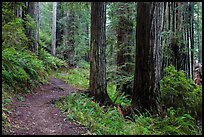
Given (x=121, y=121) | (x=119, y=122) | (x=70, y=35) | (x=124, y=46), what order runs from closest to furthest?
(x=119, y=122), (x=121, y=121), (x=124, y=46), (x=70, y=35)

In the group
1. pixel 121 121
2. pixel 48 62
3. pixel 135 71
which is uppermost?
pixel 135 71

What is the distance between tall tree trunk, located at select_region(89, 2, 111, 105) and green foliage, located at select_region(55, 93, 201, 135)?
2.15ft

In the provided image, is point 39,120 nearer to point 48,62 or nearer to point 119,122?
point 119,122

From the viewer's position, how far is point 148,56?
7105 millimetres

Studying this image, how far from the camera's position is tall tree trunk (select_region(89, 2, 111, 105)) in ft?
26.8

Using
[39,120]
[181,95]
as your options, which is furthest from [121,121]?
[181,95]

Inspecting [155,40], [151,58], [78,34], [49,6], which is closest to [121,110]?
[151,58]

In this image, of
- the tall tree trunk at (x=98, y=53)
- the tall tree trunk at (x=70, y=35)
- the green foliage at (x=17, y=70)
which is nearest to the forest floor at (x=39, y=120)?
the green foliage at (x=17, y=70)

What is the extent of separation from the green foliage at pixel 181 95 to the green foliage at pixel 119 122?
1.58 feet

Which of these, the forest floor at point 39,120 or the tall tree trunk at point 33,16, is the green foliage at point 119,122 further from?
the tall tree trunk at point 33,16

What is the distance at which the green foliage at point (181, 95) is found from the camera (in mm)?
7738

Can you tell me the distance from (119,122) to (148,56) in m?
2.05

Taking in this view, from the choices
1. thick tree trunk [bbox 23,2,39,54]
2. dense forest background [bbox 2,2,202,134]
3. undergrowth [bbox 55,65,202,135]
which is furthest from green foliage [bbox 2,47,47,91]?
thick tree trunk [bbox 23,2,39,54]

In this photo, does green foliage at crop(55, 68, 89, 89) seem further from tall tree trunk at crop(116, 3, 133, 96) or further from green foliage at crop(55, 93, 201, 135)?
green foliage at crop(55, 93, 201, 135)
